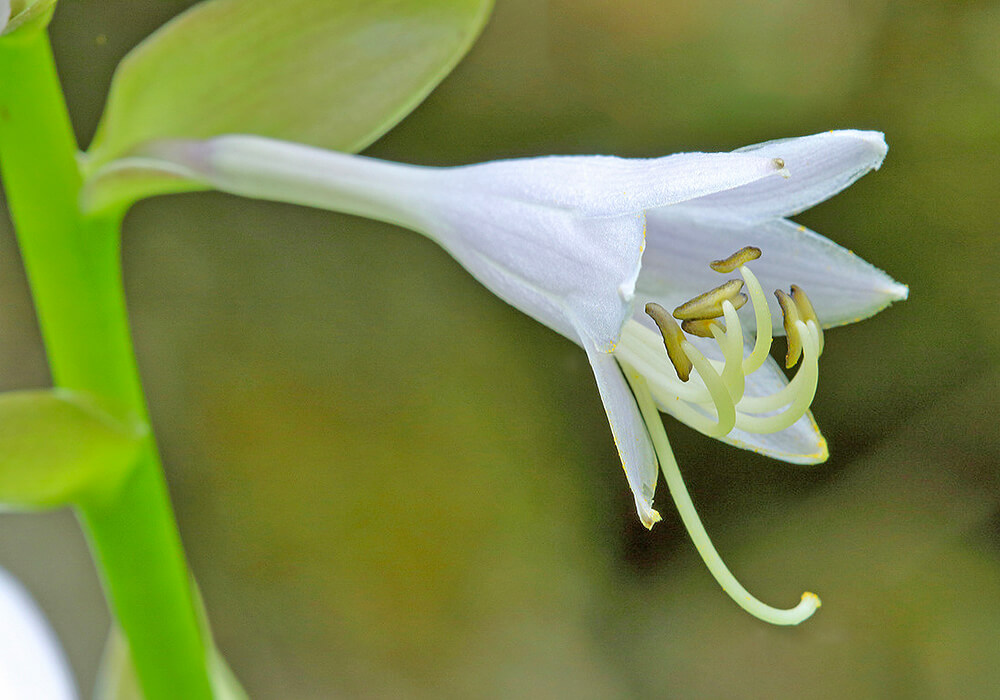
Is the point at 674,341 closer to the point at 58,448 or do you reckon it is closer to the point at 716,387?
the point at 716,387

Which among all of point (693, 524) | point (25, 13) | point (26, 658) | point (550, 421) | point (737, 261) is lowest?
point (550, 421)

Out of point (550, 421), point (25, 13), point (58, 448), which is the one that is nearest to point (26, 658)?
point (58, 448)

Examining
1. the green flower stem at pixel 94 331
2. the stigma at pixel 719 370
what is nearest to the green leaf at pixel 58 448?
the green flower stem at pixel 94 331

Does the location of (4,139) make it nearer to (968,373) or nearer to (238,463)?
(238,463)

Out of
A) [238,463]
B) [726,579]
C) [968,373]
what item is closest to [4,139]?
[726,579]

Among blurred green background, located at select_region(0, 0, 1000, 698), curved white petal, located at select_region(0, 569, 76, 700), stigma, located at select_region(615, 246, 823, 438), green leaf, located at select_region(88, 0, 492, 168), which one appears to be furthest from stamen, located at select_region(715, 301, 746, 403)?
blurred green background, located at select_region(0, 0, 1000, 698)

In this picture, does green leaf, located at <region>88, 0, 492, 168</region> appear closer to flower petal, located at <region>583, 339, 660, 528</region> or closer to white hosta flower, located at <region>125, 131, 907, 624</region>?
white hosta flower, located at <region>125, 131, 907, 624</region>

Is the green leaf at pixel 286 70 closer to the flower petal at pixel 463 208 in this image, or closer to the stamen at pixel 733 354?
the flower petal at pixel 463 208

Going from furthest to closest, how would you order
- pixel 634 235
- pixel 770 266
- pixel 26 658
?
pixel 26 658 → pixel 770 266 → pixel 634 235
